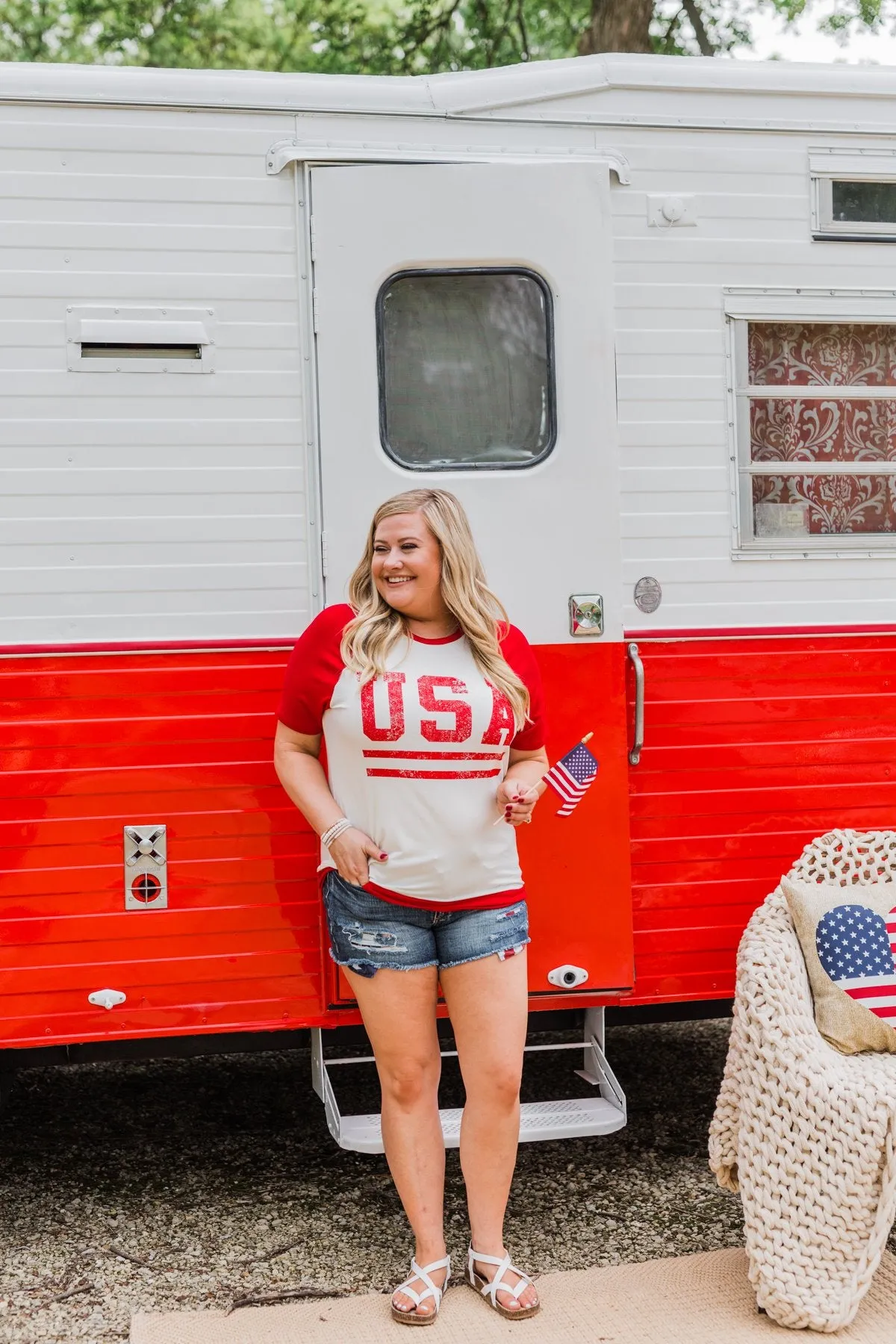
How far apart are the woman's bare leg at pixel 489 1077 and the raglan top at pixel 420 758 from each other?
7.7 inches

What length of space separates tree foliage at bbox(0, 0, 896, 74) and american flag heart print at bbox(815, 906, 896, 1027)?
386 inches

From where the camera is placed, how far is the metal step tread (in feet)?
11.4

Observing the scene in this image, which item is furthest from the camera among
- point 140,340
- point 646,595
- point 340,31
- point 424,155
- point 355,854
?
point 340,31

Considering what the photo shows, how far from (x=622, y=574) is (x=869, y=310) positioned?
1089mm

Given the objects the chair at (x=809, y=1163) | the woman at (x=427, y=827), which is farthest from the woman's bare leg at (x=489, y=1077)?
the chair at (x=809, y=1163)

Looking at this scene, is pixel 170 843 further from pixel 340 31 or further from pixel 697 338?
pixel 340 31

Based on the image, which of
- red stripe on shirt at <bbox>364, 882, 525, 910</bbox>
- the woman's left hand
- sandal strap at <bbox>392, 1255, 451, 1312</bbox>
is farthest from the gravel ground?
the woman's left hand

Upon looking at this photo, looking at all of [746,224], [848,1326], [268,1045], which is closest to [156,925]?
[268,1045]

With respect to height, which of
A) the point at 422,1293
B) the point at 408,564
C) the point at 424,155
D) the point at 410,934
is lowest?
the point at 422,1293

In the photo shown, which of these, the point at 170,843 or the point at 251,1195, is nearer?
the point at 170,843

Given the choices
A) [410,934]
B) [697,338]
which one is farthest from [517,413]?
[410,934]

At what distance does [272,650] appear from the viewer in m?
3.51

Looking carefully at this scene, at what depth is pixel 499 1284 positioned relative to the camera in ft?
10.3

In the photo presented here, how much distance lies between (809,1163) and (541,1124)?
80cm
